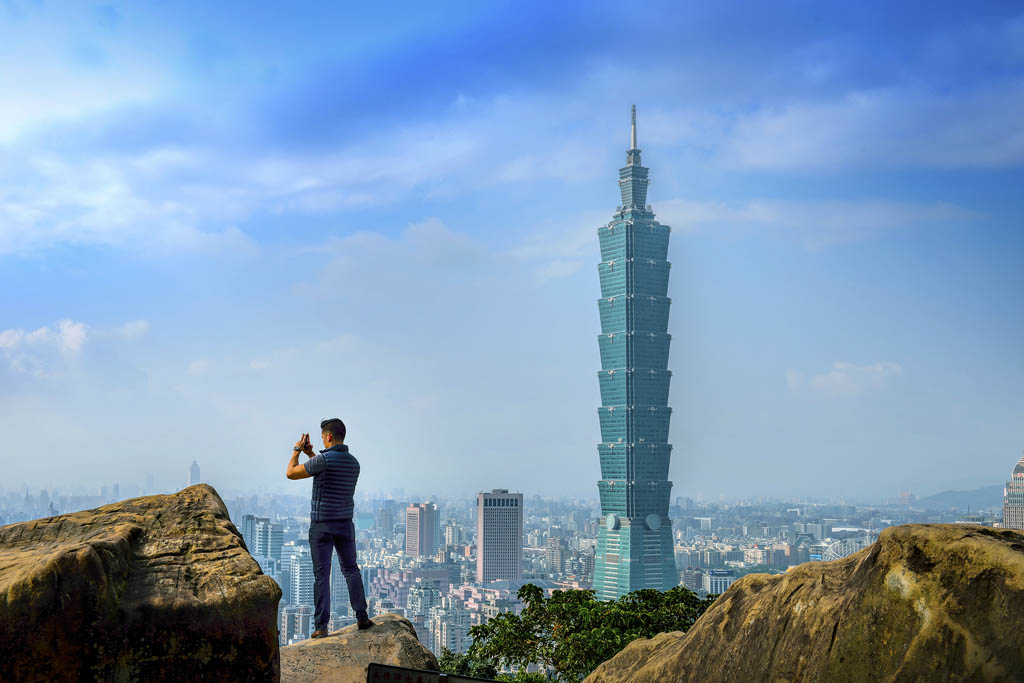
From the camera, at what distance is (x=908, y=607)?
3781 millimetres

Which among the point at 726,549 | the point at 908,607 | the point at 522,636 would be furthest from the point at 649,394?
the point at 908,607

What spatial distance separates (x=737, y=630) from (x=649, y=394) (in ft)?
336

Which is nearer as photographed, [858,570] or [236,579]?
[858,570]

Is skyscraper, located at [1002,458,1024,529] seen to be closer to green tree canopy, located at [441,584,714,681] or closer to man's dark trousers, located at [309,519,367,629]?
green tree canopy, located at [441,584,714,681]

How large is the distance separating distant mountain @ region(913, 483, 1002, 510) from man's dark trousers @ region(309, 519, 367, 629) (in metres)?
147

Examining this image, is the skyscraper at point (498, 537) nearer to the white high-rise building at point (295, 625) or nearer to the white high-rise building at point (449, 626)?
the white high-rise building at point (449, 626)

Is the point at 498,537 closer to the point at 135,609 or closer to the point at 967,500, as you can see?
the point at 967,500

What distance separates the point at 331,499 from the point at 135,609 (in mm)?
1744

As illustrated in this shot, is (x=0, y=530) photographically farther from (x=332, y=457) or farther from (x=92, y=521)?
(x=332, y=457)

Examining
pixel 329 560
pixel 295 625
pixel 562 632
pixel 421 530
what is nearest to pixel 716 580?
pixel 295 625

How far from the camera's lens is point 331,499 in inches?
229

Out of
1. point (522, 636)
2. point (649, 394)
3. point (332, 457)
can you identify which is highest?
point (649, 394)

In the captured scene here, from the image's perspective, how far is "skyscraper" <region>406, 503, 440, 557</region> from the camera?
526ft

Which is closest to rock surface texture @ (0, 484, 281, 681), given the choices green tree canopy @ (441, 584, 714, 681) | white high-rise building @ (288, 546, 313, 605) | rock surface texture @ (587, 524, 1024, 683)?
rock surface texture @ (587, 524, 1024, 683)
